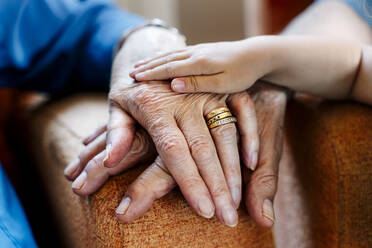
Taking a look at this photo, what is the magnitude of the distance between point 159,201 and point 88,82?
1.74ft

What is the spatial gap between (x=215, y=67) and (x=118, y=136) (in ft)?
0.51

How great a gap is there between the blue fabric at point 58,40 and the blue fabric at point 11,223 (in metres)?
0.33

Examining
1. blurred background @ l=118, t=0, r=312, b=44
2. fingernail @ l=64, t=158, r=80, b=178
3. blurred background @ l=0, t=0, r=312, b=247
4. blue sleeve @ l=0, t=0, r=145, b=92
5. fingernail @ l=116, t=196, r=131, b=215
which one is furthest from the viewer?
blurred background @ l=118, t=0, r=312, b=44

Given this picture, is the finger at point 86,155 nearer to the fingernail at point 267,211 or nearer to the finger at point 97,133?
the finger at point 97,133

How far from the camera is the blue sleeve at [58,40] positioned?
894 mm

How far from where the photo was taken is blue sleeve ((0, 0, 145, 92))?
894mm

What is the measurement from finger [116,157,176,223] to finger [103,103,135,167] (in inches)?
1.6

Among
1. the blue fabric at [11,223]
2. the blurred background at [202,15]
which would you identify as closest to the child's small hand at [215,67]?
the blue fabric at [11,223]

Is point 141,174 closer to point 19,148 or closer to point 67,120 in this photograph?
point 67,120

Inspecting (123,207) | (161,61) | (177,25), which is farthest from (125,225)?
(177,25)

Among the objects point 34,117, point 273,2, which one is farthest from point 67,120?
point 273,2

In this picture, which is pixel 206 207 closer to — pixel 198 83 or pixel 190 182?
pixel 190 182

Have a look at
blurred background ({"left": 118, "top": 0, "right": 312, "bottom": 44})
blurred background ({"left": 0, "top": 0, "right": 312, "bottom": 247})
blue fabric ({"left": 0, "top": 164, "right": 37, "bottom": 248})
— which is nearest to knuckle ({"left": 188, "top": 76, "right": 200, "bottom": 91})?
blue fabric ({"left": 0, "top": 164, "right": 37, "bottom": 248})

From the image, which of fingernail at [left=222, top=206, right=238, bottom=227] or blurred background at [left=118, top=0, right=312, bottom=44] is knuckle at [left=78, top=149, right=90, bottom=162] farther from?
blurred background at [left=118, top=0, right=312, bottom=44]
